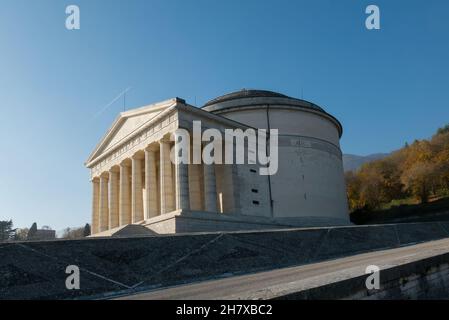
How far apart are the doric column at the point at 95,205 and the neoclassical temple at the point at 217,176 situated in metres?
0.12

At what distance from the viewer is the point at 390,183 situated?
249ft

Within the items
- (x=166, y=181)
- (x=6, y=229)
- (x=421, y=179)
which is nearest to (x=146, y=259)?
(x=166, y=181)

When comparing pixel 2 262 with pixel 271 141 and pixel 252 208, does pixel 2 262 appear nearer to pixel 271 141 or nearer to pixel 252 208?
pixel 252 208

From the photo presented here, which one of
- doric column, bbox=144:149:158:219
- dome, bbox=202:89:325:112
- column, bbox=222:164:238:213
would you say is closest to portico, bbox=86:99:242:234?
doric column, bbox=144:149:158:219

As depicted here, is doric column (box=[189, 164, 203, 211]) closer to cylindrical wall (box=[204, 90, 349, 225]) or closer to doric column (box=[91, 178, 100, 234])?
cylindrical wall (box=[204, 90, 349, 225])

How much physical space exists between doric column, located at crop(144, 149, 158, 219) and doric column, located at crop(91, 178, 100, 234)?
43.5ft

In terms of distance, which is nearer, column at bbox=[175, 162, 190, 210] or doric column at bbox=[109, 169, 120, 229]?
column at bbox=[175, 162, 190, 210]

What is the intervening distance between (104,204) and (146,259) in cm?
3177

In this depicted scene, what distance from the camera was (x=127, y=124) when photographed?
39.0m

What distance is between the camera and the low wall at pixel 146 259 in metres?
10.7

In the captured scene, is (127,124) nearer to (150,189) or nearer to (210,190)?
(150,189)

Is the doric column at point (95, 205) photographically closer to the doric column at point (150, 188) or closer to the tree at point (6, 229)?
the doric column at point (150, 188)

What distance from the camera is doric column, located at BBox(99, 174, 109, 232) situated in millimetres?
42438
